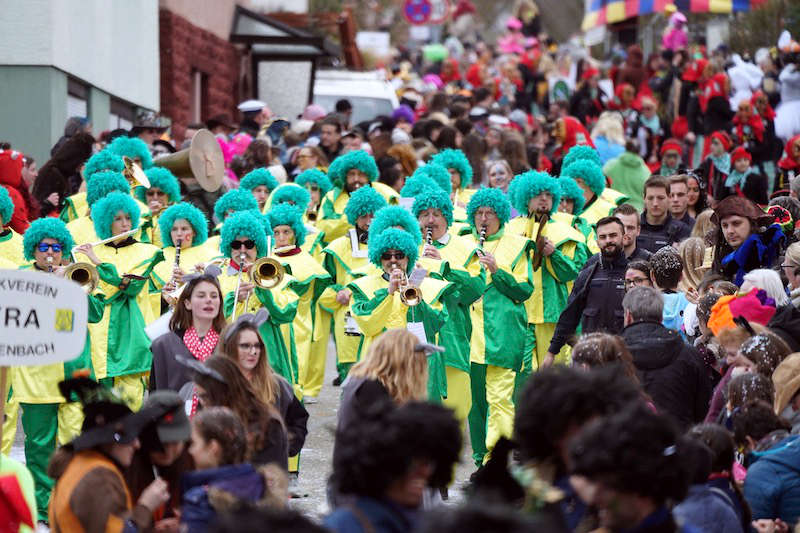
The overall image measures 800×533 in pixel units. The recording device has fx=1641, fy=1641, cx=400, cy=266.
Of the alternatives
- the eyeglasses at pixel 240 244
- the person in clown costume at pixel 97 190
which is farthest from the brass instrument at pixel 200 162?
the eyeglasses at pixel 240 244

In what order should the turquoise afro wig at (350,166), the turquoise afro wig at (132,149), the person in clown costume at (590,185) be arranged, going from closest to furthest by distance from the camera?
the person in clown costume at (590,185) → the turquoise afro wig at (350,166) → the turquoise afro wig at (132,149)

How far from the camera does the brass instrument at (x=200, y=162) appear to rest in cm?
1467

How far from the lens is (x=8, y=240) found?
469 inches

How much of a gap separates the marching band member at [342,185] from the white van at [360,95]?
27.0 feet

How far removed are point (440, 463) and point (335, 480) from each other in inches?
12.5

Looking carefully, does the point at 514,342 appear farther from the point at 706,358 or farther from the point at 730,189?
the point at 730,189

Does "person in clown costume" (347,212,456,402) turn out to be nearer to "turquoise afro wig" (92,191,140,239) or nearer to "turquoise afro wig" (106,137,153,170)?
"turquoise afro wig" (92,191,140,239)

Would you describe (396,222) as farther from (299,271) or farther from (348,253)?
(348,253)

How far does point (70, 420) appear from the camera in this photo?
10258 millimetres

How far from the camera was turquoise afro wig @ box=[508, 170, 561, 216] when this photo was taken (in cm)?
1275

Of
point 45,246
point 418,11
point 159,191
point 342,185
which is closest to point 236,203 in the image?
point 159,191

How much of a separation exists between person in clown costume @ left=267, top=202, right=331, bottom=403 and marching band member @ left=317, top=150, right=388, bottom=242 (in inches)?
46.8

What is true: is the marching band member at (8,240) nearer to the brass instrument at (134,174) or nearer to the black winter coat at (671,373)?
the brass instrument at (134,174)

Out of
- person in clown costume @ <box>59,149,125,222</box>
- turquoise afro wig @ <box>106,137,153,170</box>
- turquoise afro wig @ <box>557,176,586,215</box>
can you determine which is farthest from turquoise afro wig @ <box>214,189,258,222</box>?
turquoise afro wig @ <box>557,176,586,215</box>
